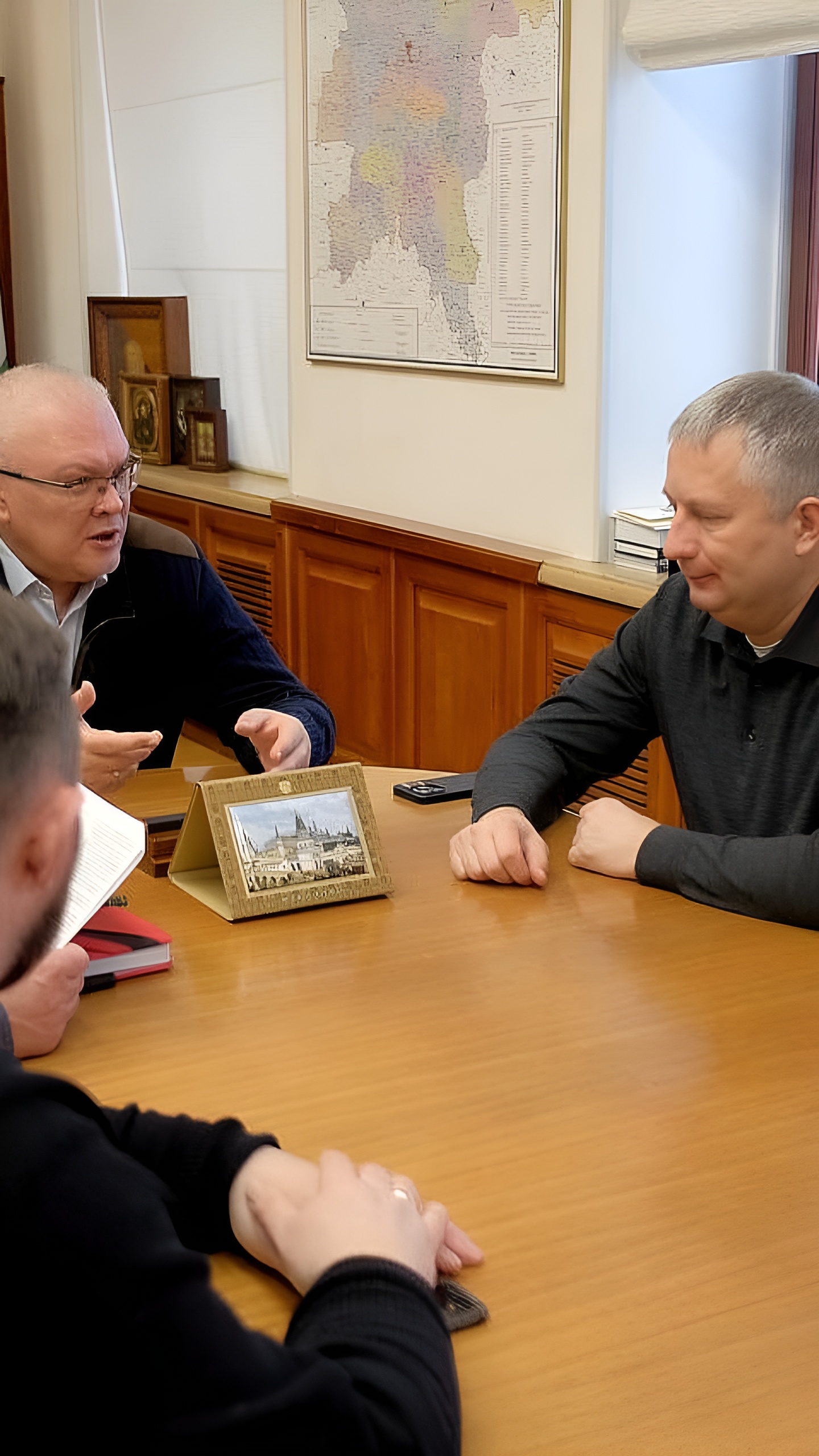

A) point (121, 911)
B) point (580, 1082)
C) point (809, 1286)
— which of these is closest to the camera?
point (809, 1286)

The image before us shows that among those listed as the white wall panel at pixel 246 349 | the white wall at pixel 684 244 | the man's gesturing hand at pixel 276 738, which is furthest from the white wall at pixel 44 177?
the man's gesturing hand at pixel 276 738

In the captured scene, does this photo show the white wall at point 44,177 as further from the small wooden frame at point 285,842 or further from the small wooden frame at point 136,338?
the small wooden frame at point 285,842

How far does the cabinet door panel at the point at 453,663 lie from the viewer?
402 centimetres

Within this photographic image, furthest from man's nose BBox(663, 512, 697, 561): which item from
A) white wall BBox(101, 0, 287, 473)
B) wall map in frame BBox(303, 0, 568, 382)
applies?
white wall BBox(101, 0, 287, 473)

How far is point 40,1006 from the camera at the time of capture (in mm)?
1503

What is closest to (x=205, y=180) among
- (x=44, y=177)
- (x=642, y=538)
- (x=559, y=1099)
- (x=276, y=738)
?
(x=44, y=177)

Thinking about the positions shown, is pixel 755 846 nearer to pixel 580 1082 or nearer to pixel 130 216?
pixel 580 1082

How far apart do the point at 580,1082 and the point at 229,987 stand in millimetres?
429

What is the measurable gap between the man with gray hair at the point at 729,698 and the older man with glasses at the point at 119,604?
501 millimetres

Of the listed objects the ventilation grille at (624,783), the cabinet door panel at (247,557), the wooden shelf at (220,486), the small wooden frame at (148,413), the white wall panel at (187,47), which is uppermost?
the white wall panel at (187,47)

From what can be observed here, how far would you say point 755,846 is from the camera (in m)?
1.91

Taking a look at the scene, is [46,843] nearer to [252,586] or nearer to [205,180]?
[252,586]

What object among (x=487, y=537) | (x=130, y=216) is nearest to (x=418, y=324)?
(x=487, y=537)

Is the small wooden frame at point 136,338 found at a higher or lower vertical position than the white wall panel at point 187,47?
lower
